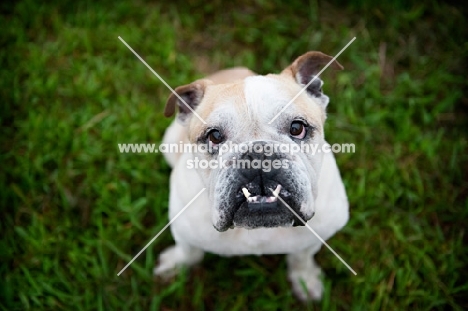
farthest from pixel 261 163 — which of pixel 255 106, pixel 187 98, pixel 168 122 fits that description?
pixel 168 122

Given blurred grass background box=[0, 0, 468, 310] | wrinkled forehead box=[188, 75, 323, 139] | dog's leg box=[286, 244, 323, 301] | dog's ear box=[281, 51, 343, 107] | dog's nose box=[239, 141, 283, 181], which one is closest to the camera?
dog's nose box=[239, 141, 283, 181]

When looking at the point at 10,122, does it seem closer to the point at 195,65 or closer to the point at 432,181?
the point at 195,65

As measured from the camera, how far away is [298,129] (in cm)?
273

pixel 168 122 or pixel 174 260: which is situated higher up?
pixel 168 122

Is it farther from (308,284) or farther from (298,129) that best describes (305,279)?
(298,129)

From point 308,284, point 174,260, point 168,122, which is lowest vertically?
point 308,284

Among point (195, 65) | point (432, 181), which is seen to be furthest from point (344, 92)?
point (195, 65)

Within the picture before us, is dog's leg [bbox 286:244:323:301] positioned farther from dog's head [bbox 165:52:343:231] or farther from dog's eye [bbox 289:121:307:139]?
dog's eye [bbox 289:121:307:139]

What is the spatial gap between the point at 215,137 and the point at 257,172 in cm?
41

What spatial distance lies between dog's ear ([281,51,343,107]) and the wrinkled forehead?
0.72 feet

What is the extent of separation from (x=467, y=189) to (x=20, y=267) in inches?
148

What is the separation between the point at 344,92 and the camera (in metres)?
4.57

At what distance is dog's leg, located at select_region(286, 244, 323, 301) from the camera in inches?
141

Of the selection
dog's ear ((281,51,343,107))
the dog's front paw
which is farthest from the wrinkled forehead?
the dog's front paw
